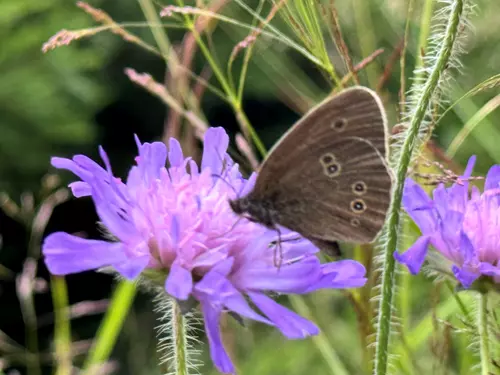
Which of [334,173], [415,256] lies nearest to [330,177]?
[334,173]

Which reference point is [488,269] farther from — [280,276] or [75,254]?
[75,254]

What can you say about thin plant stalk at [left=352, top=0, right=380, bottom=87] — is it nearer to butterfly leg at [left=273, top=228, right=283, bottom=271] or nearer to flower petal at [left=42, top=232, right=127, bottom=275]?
butterfly leg at [left=273, top=228, right=283, bottom=271]

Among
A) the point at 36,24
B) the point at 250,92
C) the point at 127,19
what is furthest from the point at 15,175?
the point at 250,92

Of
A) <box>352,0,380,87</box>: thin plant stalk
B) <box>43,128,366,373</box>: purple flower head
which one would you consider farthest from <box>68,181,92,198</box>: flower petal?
<box>352,0,380,87</box>: thin plant stalk

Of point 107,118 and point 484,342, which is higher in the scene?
point 107,118

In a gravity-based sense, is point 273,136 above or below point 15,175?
above

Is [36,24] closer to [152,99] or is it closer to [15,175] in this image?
[15,175]
